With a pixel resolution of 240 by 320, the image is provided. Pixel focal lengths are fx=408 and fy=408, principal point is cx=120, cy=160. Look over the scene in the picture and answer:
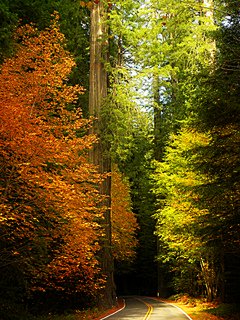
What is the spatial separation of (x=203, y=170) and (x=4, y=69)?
6426 mm

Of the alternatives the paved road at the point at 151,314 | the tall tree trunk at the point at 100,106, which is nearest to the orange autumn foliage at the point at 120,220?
the paved road at the point at 151,314

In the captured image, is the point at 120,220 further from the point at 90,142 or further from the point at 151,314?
the point at 90,142

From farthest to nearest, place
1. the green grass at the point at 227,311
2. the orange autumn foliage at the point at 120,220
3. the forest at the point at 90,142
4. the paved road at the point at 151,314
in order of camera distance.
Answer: the orange autumn foliage at the point at 120,220 → the paved road at the point at 151,314 → the green grass at the point at 227,311 → the forest at the point at 90,142

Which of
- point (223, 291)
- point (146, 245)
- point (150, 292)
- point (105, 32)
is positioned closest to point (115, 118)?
point (105, 32)

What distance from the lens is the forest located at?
1026cm

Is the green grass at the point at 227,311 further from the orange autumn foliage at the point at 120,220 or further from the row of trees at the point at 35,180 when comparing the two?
the orange autumn foliage at the point at 120,220

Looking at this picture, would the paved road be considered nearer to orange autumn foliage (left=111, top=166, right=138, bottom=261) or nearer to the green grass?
the green grass

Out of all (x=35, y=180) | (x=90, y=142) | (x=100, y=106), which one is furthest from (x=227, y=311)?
(x=35, y=180)

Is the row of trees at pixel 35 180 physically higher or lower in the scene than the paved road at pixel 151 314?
higher

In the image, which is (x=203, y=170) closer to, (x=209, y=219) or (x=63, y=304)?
(x=209, y=219)

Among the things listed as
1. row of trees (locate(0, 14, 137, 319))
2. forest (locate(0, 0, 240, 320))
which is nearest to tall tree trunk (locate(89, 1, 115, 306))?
forest (locate(0, 0, 240, 320))

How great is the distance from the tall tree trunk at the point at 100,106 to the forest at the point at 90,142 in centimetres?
6

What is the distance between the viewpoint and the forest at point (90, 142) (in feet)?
33.7

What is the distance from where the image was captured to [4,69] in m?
10.8
